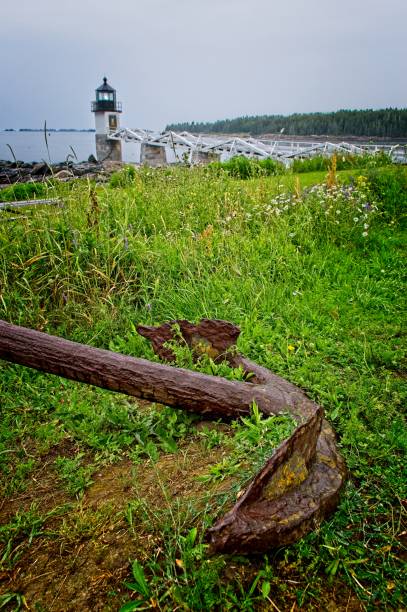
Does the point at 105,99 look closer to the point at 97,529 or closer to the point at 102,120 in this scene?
the point at 102,120

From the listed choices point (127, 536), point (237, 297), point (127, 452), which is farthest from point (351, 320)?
point (127, 536)

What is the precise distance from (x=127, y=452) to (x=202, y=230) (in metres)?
3.94

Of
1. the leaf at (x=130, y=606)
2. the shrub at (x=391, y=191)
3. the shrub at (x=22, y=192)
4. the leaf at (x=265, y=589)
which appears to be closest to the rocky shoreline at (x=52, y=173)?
the shrub at (x=22, y=192)

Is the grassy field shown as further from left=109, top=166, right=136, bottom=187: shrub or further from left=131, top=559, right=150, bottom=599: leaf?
left=109, top=166, right=136, bottom=187: shrub

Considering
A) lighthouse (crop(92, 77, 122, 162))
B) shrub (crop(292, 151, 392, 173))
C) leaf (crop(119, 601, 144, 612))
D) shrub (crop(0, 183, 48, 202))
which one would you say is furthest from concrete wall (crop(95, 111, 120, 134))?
leaf (crop(119, 601, 144, 612))

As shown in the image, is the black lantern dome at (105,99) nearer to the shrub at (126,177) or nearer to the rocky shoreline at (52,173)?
the rocky shoreline at (52,173)

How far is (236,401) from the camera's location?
2.38 metres

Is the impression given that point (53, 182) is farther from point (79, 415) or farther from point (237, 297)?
point (79, 415)

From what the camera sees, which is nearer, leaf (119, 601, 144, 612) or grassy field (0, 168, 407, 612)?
leaf (119, 601, 144, 612)

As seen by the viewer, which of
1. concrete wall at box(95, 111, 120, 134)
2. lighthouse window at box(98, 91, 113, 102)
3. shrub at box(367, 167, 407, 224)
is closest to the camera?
shrub at box(367, 167, 407, 224)

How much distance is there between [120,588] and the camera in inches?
66.8

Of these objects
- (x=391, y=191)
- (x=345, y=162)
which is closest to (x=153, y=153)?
(x=345, y=162)

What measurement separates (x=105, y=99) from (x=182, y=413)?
164 feet

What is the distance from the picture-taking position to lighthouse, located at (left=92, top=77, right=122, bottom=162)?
45375 millimetres
